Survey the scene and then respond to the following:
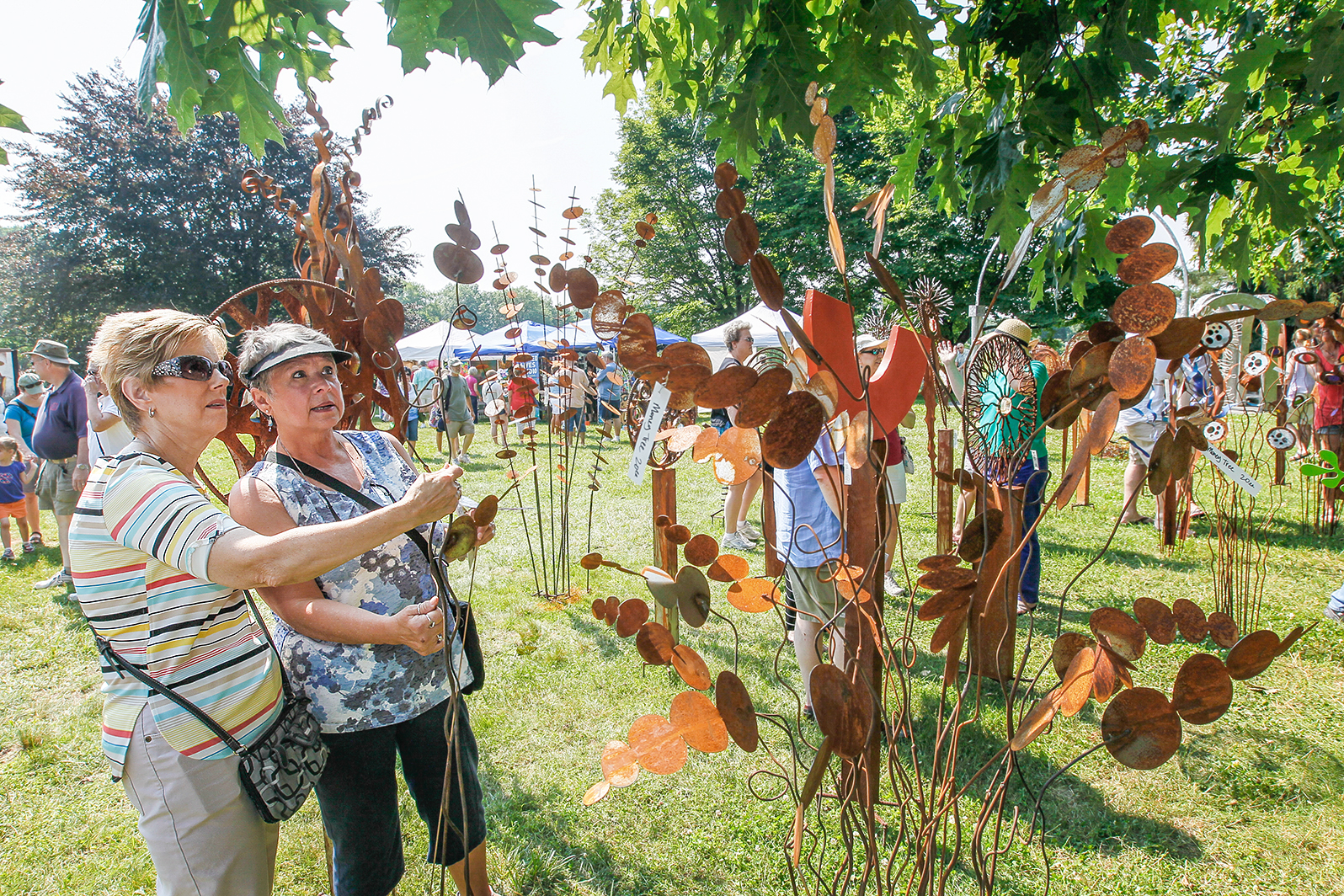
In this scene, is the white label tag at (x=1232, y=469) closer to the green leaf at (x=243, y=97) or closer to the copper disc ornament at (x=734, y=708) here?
the copper disc ornament at (x=734, y=708)

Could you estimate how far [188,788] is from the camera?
125cm

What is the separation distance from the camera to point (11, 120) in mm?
1870

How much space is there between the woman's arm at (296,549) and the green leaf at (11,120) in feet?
5.18

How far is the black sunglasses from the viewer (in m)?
1.27

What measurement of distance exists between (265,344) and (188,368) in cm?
16

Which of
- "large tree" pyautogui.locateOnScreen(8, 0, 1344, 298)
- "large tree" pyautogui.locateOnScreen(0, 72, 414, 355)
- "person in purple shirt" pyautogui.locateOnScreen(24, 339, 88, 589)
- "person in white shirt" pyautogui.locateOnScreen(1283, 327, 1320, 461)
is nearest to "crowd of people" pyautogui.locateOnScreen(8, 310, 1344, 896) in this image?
"large tree" pyautogui.locateOnScreen(8, 0, 1344, 298)

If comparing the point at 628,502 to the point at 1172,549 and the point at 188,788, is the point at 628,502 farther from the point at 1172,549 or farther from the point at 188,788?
the point at 188,788

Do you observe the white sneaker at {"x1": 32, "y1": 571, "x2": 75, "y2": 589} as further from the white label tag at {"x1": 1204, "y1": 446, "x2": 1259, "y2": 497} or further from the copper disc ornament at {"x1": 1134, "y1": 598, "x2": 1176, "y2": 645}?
the white label tag at {"x1": 1204, "y1": 446, "x2": 1259, "y2": 497}

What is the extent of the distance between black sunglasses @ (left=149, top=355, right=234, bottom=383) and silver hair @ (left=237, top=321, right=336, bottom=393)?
3.6 inches

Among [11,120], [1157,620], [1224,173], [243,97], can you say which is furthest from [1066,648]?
[11,120]

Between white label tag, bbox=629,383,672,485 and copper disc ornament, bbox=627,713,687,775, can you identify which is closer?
copper disc ornament, bbox=627,713,687,775

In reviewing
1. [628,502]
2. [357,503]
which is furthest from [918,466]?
[357,503]

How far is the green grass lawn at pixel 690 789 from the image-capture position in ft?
6.53

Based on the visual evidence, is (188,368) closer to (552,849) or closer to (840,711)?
(840,711)
